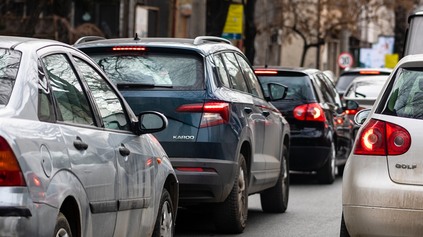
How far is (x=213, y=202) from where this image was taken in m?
10.7

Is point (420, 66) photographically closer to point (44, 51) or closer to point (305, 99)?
point (44, 51)

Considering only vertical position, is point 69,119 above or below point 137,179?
above

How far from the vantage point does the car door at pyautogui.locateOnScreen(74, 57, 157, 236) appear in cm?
732

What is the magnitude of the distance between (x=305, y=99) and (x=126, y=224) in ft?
32.9

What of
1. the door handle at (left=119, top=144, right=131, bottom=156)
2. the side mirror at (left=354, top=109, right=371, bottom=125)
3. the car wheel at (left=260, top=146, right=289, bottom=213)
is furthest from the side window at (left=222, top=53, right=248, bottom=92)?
the door handle at (left=119, top=144, right=131, bottom=156)

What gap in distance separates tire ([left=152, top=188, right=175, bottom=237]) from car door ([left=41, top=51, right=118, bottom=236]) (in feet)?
3.66

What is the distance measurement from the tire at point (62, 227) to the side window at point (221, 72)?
15.5ft

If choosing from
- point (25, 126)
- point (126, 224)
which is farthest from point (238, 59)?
point (25, 126)

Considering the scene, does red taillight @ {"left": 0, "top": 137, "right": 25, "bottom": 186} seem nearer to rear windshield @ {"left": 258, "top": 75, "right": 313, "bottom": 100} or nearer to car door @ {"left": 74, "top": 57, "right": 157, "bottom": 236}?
car door @ {"left": 74, "top": 57, "right": 157, "bottom": 236}

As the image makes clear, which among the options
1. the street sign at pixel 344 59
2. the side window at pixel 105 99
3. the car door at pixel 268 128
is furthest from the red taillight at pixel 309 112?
the street sign at pixel 344 59

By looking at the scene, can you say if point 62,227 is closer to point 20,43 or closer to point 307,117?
point 20,43

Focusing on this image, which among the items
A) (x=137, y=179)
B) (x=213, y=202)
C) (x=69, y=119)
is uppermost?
(x=69, y=119)

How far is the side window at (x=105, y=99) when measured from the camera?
7512 mm

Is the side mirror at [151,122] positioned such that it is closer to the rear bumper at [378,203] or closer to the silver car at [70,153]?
the silver car at [70,153]
